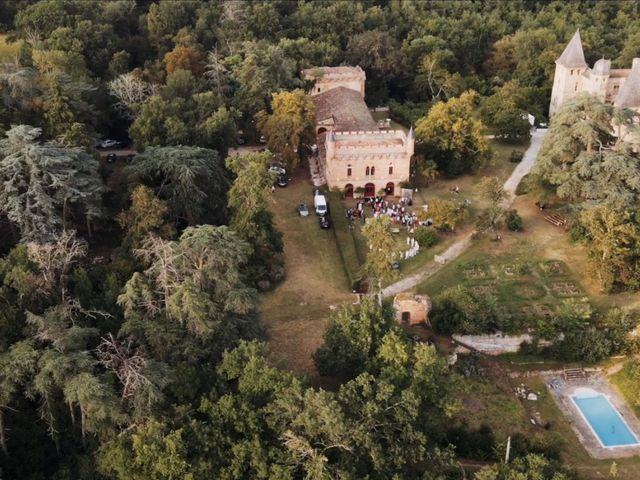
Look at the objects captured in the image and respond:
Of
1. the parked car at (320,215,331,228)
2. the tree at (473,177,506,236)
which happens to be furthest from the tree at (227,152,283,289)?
the tree at (473,177,506,236)

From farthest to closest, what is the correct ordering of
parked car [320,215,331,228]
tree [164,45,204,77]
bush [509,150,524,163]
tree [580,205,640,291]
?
tree [164,45,204,77], bush [509,150,524,163], parked car [320,215,331,228], tree [580,205,640,291]

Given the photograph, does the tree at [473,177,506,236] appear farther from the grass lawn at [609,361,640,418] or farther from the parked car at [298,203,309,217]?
the grass lawn at [609,361,640,418]

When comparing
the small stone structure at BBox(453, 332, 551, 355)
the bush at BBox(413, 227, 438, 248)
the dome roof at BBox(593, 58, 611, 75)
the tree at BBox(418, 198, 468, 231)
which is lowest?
the small stone structure at BBox(453, 332, 551, 355)

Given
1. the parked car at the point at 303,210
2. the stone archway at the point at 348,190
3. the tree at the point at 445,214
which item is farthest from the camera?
the stone archway at the point at 348,190

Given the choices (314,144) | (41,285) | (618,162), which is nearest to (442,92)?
(314,144)

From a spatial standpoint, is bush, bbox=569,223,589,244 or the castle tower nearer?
bush, bbox=569,223,589,244

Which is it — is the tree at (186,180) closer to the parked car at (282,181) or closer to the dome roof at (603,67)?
the parked car at (282,181)

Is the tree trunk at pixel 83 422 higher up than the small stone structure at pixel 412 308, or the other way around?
the tree trunk at pixel 83 422

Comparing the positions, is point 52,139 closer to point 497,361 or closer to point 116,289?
point 116,289

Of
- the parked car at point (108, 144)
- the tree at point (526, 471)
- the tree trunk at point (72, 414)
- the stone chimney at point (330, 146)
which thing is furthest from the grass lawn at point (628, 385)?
the parked car at point (108, 144)
